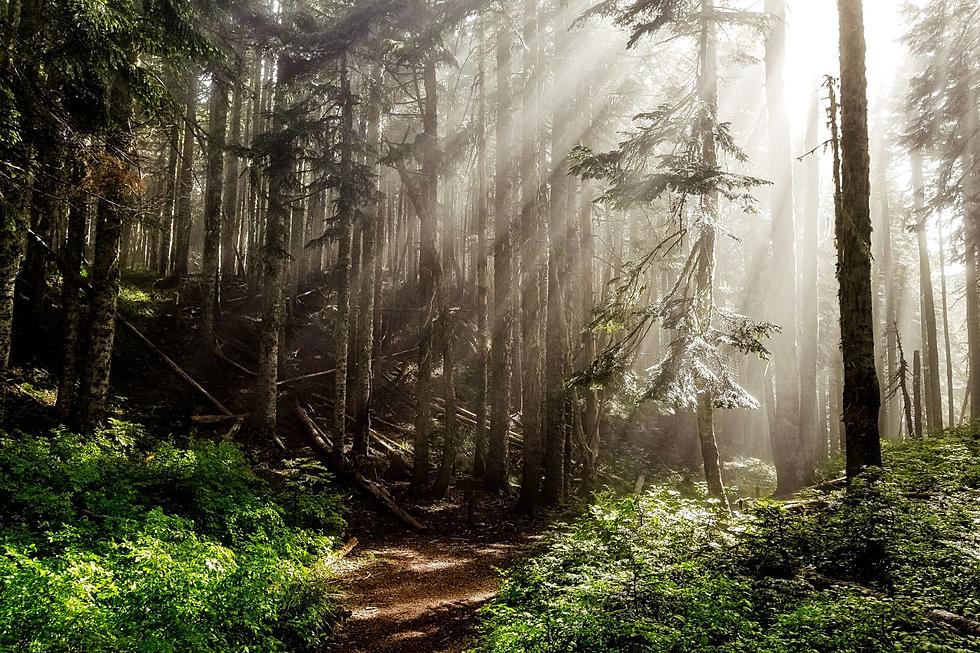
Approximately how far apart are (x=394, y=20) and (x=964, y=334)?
45976 mm

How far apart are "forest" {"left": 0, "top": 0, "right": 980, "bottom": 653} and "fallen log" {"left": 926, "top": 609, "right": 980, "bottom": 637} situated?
18 mm

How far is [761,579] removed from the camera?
536 centimetres

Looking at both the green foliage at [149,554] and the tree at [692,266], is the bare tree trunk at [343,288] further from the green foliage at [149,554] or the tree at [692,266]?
the tree at [692,266]

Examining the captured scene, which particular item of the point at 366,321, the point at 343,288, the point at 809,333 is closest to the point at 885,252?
the point at 809,333

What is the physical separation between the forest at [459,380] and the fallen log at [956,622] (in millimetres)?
18

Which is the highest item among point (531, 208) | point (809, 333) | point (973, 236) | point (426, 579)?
point (973, 236)

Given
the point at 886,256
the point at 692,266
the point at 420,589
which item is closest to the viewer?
the point at 420,589

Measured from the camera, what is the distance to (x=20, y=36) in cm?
829

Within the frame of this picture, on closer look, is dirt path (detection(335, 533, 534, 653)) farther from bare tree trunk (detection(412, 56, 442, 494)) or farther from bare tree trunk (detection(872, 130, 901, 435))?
bare tree trunk (detection(872, 130, 901, 435))

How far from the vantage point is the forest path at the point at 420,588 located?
6.39 metres

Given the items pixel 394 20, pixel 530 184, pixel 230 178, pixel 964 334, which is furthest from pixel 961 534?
pixel 964 334

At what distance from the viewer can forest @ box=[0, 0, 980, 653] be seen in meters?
4.90

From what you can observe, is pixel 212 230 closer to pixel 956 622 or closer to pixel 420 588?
pixel 420 588

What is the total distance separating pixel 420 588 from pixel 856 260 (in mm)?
7946
